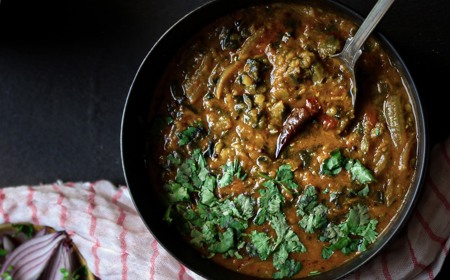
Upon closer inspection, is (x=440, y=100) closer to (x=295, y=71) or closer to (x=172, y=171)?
(x=295, y=71)

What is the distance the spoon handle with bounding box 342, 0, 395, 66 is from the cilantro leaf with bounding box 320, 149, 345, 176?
0.54 meters

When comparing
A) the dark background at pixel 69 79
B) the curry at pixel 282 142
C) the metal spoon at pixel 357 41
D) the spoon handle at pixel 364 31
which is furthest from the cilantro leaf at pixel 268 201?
the dark background at pixel 69 79

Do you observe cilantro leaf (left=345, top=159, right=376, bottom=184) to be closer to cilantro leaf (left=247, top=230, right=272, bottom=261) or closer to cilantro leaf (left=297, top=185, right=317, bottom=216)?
cilantro leaf (left=297, top=185, right=317, bottom=216)

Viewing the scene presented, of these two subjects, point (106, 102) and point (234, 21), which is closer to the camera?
point (234, 21)

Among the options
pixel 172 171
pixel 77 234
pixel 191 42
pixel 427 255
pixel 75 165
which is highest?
pixel 191 42

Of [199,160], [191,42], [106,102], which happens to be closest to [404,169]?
[199,160]

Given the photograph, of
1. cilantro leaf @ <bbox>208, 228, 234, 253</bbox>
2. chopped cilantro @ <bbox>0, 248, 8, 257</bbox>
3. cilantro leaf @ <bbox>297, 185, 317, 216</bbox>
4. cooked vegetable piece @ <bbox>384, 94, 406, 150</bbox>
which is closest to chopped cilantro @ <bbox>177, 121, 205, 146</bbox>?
cilantro leaf @ <bbox>208, 228, 234, 253</bbox>

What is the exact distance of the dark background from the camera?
4777 millimetres

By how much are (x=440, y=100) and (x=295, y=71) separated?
3.80ft

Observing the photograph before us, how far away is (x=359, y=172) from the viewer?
3.91 m

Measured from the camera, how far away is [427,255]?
4250mm

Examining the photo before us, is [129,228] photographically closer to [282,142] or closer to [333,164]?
[282,142]

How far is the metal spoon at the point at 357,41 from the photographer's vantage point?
358cm

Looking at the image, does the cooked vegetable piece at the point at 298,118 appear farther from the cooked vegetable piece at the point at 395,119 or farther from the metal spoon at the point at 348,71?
the cooked vegetable piece at the point at 395,119
